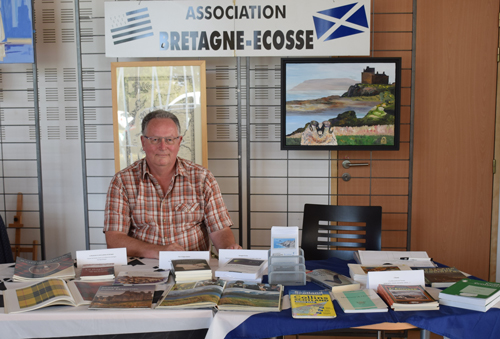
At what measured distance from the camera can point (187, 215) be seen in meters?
2.38

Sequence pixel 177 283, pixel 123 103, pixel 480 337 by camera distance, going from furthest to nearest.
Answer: pixel 123 103 < pixel 177 283 < pixel 480 337

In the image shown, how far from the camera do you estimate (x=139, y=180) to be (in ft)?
7.79

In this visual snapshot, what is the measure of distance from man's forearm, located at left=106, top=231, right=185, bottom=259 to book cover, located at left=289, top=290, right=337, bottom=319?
809 mm

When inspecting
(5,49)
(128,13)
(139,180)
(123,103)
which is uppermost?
(128,13)

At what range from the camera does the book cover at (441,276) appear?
1.57m

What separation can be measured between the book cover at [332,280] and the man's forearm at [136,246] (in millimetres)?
739

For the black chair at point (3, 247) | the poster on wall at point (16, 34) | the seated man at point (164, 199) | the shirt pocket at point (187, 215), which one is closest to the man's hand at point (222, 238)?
the seated man at point (164, 199)

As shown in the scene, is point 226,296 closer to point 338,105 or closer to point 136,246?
point 136,246

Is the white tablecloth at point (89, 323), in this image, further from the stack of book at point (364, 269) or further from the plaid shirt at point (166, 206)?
the plaid shirt at point (166, 206)

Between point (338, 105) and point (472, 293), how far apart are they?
194 centimetres

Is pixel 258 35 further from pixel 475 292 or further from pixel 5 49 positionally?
pixel 475 292

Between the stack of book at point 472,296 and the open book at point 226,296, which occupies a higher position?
the stack of book at point 472,296

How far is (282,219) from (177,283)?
1831 mm

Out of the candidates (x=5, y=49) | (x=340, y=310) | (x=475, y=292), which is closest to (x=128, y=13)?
(x=5, y=49)
